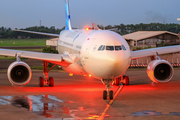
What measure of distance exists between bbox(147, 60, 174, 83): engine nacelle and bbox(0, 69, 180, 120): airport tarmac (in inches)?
28.0

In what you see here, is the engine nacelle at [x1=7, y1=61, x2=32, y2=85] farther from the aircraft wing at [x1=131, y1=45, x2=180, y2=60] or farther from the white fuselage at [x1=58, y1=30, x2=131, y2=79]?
the aircraft wing at [x1=131, y1=45, x2=180, y2=60]

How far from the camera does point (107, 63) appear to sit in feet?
46.5

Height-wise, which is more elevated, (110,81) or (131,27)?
(131,27)

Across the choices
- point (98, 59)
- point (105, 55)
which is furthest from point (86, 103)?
point (105, 55)

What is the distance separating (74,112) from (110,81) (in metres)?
3.13

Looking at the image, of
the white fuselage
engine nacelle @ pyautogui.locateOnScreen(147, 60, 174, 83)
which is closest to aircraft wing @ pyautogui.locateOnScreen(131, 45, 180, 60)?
engine nacelle @ pyautogui.locateOnScreen(147, 60, 174, 83)

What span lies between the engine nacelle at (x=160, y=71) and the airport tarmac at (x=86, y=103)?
0.71 meters

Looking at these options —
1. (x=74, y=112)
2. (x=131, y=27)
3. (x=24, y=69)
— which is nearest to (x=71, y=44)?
(x=24, y=69)

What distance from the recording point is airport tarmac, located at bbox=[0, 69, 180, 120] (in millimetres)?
12477

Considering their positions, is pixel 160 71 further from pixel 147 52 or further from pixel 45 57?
pixel 45 57

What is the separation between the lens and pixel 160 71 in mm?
19266

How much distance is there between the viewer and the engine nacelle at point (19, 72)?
60.9 feet

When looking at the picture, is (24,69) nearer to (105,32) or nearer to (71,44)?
(71,44)

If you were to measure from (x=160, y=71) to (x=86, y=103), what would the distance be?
631 centimetres
